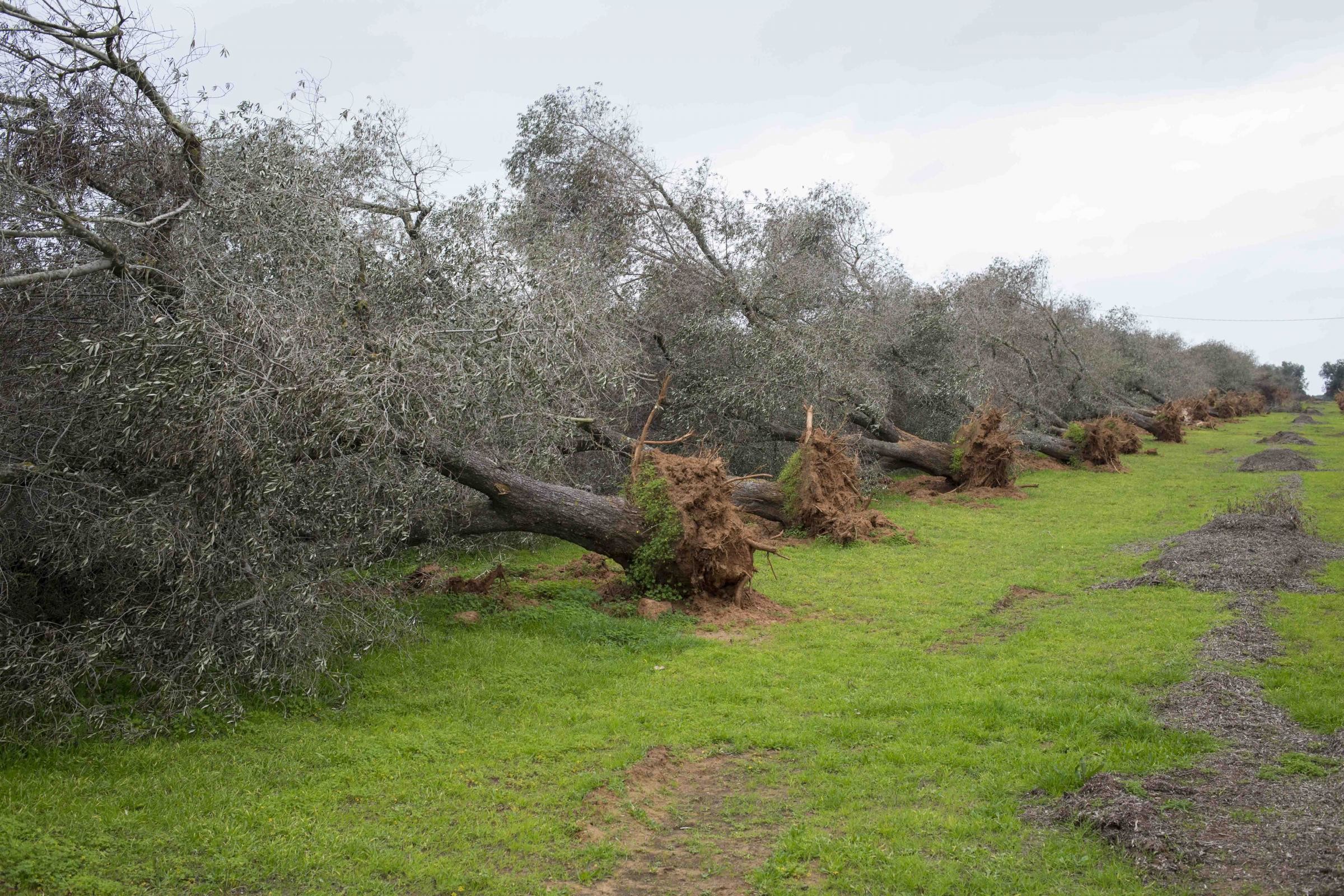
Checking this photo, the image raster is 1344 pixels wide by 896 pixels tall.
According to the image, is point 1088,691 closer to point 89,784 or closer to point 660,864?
point 660,864

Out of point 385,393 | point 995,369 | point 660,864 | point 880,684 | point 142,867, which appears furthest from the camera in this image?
point 995,369

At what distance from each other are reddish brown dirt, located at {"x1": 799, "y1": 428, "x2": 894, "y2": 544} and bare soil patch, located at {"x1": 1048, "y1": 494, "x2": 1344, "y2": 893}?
6741mm

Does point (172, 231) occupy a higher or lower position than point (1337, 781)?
higher

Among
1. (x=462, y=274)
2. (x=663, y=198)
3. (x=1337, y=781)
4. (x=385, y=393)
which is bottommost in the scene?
(x=1337, y=781)

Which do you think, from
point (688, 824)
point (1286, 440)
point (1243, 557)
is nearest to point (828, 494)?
point (1243, 557)

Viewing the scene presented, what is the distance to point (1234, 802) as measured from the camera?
4.91 meters

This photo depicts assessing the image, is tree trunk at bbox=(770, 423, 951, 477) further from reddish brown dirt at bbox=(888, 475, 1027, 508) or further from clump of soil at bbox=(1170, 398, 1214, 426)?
clump of soil at bbox=(1170, 398, 1214, 426)

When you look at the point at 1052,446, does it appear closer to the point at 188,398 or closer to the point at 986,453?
the point at 986,453

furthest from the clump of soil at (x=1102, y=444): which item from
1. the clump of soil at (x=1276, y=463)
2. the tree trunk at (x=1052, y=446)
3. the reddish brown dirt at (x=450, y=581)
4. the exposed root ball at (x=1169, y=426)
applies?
Result: the reddish brown dirt at (x=450, y=581)

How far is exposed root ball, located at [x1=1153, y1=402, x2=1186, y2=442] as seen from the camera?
34.8 metres

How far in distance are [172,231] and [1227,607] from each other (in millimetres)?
10213

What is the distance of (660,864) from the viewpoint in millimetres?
4836

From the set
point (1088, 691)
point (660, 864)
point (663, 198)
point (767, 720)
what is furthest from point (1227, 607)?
point (663, 198)

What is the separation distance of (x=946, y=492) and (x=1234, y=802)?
15.3 meters
